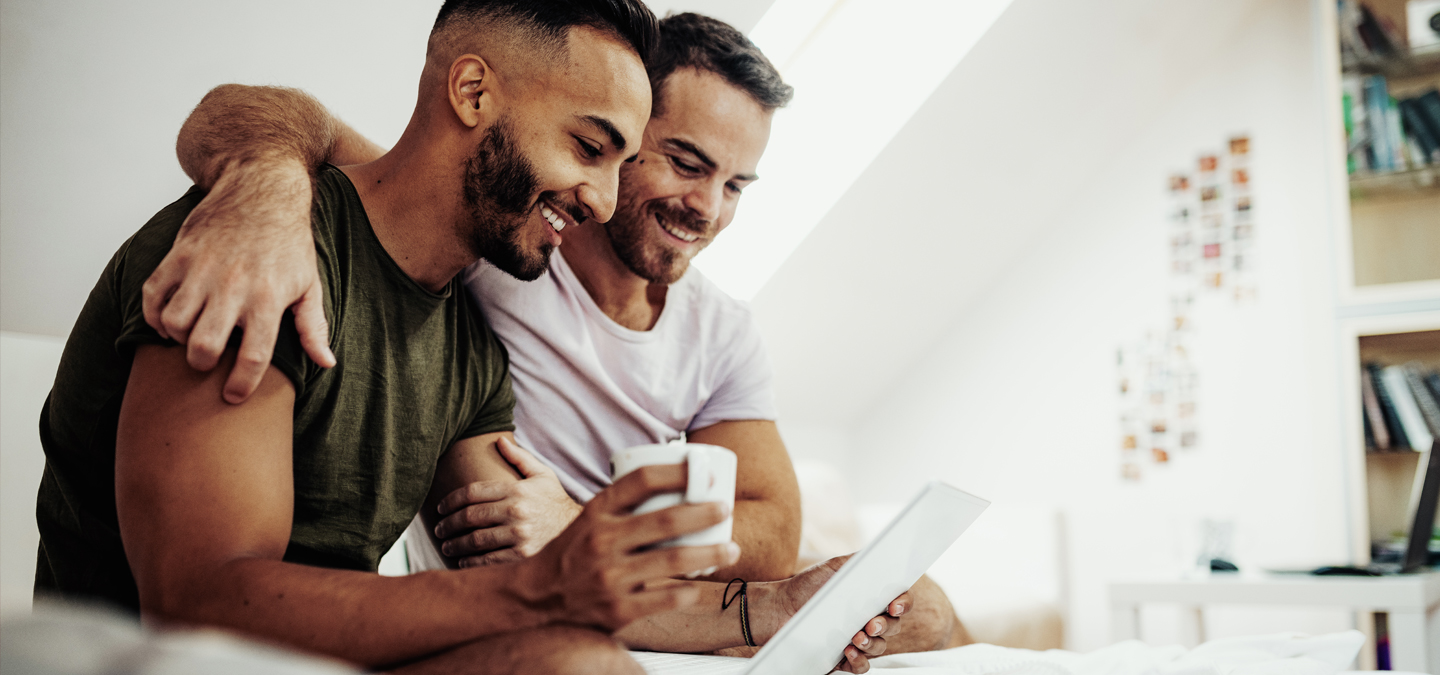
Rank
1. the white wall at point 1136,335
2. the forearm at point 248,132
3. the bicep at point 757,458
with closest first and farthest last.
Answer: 1. the forearm at point 248,132
2. the bicep at point 757,458
3. the white wall at point 1136,335

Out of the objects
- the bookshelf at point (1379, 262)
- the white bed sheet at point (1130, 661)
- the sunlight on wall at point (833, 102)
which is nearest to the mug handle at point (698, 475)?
the white bed sheet at point (1130, 661)

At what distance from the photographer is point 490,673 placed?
0.67 metres

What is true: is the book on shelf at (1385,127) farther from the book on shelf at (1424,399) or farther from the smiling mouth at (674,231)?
the smiling mouth at (674,231)

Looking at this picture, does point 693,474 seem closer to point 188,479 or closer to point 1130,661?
point 188,479

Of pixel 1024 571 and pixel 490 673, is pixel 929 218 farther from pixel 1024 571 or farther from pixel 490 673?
pixel 490 673

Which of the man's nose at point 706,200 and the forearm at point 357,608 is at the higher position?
the man's nose at point 706,200

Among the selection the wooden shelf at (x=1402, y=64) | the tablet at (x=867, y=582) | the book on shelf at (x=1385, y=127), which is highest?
the wooden shelf at (x=1402, y=64)

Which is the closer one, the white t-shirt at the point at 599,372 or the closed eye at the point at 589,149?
the closed eye at the point at 589,149

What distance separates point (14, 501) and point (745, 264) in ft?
7.25

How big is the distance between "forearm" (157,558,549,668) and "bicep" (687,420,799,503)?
2.64ft

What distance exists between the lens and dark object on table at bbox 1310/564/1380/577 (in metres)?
2.41

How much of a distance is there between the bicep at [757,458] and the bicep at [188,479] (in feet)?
2.65

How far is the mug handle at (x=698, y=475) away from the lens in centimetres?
67

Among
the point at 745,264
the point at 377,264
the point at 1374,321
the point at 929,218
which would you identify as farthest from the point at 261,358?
the point at 1374,321
